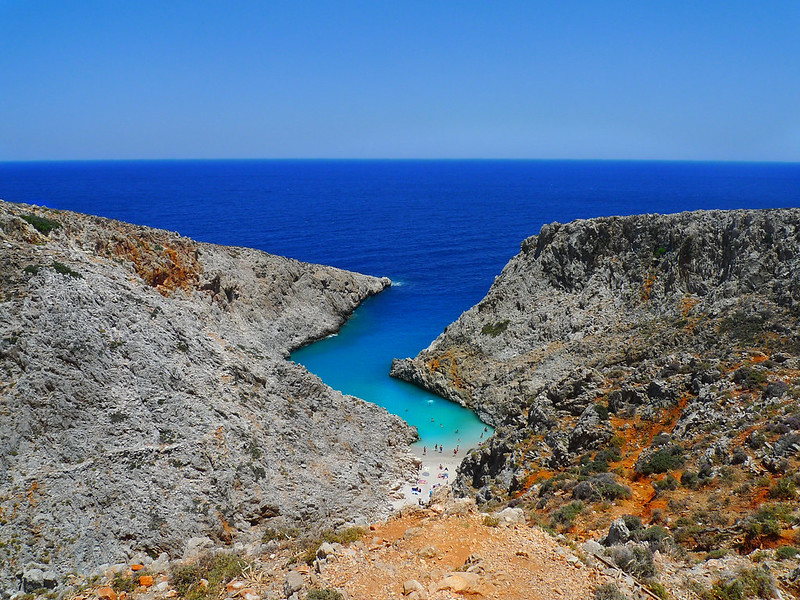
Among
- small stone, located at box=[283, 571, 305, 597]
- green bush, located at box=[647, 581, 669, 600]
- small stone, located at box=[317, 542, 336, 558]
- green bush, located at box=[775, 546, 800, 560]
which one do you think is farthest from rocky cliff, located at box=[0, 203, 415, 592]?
green bush, located at box=[775, 546, 800, 560]

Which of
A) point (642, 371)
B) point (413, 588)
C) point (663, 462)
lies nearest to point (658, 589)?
point (413, 588)

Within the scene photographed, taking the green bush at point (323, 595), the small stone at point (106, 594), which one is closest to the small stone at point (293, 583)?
the green bush at point (323, 595)

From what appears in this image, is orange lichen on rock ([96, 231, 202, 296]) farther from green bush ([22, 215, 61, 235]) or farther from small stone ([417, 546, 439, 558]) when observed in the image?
small stone ([417, 546, 439, 558])

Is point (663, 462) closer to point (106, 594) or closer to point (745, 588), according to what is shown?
point (745, 588)

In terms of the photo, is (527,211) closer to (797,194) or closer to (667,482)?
(797,194)

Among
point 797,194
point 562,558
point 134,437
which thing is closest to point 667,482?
point 562,558

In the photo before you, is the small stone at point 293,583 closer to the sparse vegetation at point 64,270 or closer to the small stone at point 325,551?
the small stone at point 325,551
